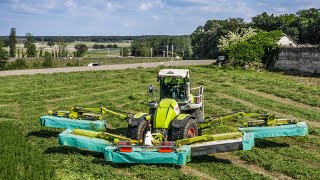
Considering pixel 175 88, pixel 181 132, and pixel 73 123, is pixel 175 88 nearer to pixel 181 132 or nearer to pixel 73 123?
pixel 181 132

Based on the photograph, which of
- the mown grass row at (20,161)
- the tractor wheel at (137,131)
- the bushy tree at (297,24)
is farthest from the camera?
the bushy tree at (297,24)

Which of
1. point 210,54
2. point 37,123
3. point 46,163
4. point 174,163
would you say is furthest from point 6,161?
point 210,54

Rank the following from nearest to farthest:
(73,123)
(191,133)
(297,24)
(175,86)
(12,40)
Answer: (191,133)
(175,86)
(73,123)
(297,24)
(12,40)

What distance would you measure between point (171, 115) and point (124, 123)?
18.3 ft

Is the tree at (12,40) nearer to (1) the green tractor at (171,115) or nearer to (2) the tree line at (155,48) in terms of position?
(2) the tree line at (155,48)

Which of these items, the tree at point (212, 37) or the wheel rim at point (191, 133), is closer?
the wheel rim at point (191, 133)

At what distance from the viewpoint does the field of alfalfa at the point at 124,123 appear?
38.3ft

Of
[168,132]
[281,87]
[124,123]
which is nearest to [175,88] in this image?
[168,132]

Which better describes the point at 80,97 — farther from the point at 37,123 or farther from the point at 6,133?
the point at 6,133

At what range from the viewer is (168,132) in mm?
13156

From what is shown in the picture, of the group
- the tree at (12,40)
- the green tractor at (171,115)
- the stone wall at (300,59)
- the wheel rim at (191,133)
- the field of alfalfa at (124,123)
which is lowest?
the field of alfalfa at (124,123)

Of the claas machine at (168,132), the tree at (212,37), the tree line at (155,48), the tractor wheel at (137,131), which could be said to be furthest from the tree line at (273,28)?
the tractor wheel at (137,131)

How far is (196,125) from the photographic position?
540 inches

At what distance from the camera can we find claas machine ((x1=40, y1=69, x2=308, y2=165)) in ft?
39.0
